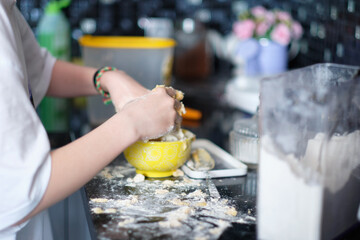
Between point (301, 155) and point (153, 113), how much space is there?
308mm

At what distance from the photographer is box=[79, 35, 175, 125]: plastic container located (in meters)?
1.61

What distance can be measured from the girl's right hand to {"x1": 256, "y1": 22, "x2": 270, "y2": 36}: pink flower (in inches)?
43.2

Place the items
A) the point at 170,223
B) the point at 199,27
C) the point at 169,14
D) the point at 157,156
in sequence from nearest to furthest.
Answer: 1. the point at 170,223
2. the point at 157,156
3. the point at 199,27
4. the point at 169,14

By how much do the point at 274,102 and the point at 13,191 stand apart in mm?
437

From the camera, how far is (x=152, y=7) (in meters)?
2.39

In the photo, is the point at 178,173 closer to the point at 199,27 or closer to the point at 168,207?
the point at 168,207

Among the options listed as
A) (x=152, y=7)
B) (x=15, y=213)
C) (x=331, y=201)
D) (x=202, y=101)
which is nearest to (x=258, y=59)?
(x=202, y=101)

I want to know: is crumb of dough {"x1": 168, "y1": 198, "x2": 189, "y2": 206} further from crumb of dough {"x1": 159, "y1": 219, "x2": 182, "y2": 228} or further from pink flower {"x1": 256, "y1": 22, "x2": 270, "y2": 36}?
pink flower {"x1": 256, "y1": 22, "x2": 270, "y2": 36}

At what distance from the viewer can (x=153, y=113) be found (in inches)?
35.8

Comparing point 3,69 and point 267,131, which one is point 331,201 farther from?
point 3,69

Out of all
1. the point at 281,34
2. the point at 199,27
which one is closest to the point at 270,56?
the point at 281,34

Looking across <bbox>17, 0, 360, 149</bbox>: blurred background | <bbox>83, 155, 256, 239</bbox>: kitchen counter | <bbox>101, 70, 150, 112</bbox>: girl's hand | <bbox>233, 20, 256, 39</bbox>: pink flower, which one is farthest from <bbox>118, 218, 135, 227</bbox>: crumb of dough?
<bbox>233, 20, 256, 39</bbox>: pink flower

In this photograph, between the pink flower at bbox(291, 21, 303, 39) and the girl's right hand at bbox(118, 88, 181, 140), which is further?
the pink flower at bbox(291, 21, 303, 39)

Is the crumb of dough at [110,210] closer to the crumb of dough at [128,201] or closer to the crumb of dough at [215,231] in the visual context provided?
the crumb of dough at [128,201]
